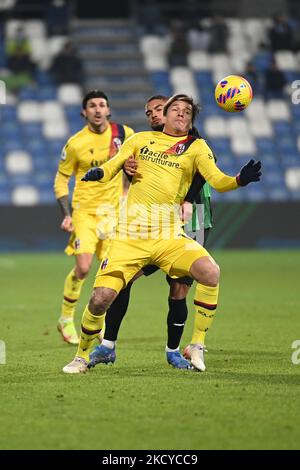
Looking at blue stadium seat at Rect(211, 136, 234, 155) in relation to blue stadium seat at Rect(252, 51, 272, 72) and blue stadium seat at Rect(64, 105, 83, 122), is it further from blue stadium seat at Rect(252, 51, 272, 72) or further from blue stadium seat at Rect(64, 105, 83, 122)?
blue stadium seat at Rect(64, 105, 83, 122)

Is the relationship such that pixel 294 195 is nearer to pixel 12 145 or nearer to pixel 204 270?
pixel 12 145

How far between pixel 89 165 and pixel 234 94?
9.40 feet

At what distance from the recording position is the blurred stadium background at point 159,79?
24.3 metres

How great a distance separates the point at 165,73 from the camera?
27.9 meters

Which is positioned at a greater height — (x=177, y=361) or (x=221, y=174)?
(x=221, y=174)

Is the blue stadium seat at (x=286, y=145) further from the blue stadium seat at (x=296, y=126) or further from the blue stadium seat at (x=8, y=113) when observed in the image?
the blue stadium seat at (x=8, y=113)

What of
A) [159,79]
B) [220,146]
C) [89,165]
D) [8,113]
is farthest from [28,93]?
[89,165]

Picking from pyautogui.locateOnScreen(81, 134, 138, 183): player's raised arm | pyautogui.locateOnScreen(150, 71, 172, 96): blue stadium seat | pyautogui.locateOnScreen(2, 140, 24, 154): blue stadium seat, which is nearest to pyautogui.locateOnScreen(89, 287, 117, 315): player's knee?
pyautogui.locateOnScreen(81, 134, 138, 183): player's raised arm

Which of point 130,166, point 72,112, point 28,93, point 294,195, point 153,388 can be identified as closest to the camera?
point 153,388

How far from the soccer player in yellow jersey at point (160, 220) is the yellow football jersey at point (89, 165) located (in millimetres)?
2415

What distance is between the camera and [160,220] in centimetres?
838

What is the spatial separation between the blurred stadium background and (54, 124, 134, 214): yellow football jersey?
12.0m

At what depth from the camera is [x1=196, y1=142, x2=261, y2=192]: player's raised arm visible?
24.8 feet

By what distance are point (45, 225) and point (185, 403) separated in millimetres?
16091
